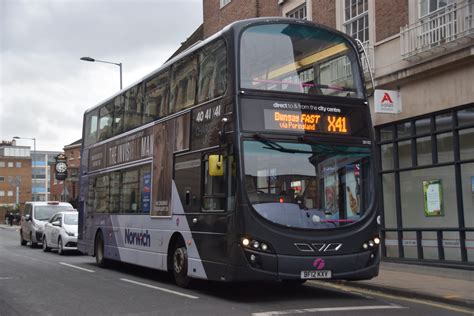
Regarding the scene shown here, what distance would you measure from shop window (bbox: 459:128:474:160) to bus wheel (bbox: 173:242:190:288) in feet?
22.8

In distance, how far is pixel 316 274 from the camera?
8758mm

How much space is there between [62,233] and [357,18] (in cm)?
1207

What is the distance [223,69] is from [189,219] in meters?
2.72

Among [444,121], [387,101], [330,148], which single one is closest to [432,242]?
[444,121]

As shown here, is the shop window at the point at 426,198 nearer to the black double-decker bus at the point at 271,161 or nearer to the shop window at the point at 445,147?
the shop window at the point at 445,147

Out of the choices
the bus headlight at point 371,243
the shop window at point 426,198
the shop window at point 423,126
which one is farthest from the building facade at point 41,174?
the bus headlight at point 371,243

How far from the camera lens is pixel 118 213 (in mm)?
13859

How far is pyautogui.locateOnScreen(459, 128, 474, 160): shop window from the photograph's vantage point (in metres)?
13.0

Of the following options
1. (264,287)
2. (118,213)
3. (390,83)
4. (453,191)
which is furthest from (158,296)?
(390,83)

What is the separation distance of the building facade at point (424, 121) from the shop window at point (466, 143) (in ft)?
0.07

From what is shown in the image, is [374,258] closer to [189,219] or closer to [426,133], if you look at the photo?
[189,219]

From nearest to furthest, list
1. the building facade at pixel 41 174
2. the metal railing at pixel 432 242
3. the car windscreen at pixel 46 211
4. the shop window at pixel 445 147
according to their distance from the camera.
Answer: the metal railing at pixel 432 242 → the shop window at pixel 445 147 → the car windscreen at pixel 46 211 → the building facade at pixel 41 174

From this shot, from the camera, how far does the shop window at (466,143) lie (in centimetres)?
1299

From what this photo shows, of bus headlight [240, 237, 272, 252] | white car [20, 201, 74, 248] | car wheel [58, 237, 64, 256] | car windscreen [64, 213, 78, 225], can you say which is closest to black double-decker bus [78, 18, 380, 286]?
bus headlight [240, 237, 272, 252]
